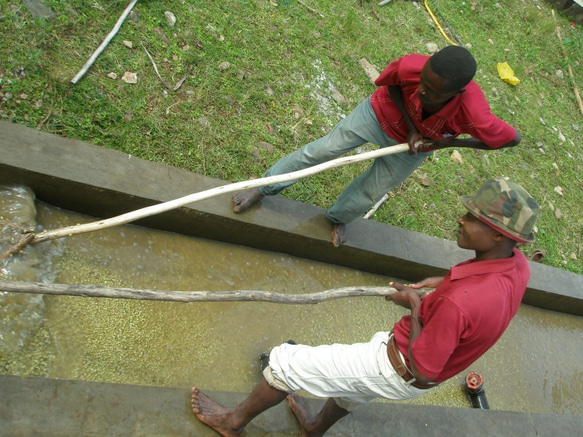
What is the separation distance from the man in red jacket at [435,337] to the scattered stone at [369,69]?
3.36m

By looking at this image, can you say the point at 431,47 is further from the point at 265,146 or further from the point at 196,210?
the point at 196,210

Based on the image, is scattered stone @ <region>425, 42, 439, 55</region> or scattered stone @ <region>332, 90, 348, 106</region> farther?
scattered stone @ <region>425, 42, 439, 55</region>

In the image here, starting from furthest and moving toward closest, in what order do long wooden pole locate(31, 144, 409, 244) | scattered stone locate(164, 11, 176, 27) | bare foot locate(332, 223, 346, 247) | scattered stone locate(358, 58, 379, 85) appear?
scattered stone locate(358, 58, 379, 85), scattered stone locate(164, 11, 176, 27), bare foot locate(332, 223, 346, 247), long wooden pole locate(31, 144, 409, 244)

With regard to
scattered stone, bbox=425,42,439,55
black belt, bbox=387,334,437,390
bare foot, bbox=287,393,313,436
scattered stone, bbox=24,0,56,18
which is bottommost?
bare foot, bbox=287,393,313,436

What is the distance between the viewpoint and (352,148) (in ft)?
10.2

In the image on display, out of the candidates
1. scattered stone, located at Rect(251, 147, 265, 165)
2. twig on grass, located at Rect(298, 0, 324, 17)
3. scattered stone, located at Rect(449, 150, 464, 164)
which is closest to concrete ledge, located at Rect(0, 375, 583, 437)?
scattered stone, located at Rect(251, 147, 265, 165)

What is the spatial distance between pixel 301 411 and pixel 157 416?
76 cm

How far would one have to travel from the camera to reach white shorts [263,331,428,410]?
2.21m

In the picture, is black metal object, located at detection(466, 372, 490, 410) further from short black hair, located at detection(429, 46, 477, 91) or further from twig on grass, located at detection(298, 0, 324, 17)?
twig on grass, located at detection(298, 0, 324, 17)

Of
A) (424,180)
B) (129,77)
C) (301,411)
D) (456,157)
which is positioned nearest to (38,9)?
(129,77)

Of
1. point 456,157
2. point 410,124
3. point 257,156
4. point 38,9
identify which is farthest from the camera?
point 456,157

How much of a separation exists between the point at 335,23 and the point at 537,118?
2747 millimetres

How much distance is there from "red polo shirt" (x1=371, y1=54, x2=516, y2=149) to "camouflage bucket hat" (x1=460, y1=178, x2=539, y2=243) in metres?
0.68

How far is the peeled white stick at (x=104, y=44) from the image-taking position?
139 inches
